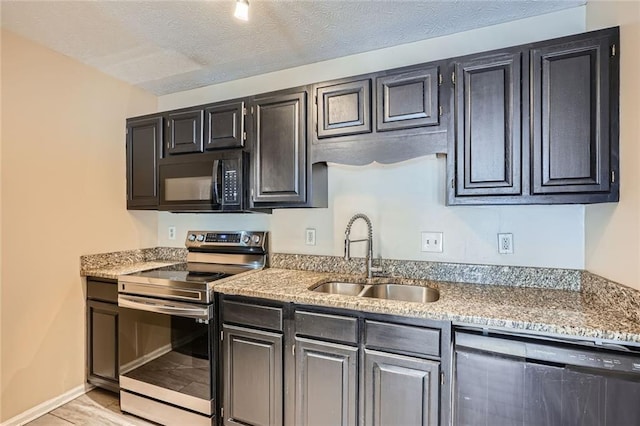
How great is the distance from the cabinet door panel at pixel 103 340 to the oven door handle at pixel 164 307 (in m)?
0.20

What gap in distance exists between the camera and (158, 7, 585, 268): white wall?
1.78 m

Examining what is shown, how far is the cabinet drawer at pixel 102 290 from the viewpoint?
7.38 feet

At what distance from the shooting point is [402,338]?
1.46m

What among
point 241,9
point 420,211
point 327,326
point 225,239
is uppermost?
point 241,9

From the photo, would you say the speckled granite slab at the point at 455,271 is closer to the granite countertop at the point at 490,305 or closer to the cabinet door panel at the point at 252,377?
the granite countertop at the point at 490,305

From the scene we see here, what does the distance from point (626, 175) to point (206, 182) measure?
2333 mm

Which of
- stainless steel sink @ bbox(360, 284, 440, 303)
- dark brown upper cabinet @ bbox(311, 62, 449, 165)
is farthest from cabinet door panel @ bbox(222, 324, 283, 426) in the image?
dark brown upper cabinet @ bbox(311, 62, 449, 165)

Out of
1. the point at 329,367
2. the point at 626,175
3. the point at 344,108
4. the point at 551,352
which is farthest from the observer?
the point at 344,108

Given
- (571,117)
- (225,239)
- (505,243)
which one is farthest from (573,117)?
(225,239)

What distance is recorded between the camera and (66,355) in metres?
2.26

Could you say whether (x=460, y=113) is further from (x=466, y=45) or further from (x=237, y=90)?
(x=237, y=90)

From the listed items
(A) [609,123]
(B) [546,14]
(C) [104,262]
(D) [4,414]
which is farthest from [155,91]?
(A) [609,123]

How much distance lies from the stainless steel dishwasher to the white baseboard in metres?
2.57

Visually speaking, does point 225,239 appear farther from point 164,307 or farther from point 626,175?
point 626,175
